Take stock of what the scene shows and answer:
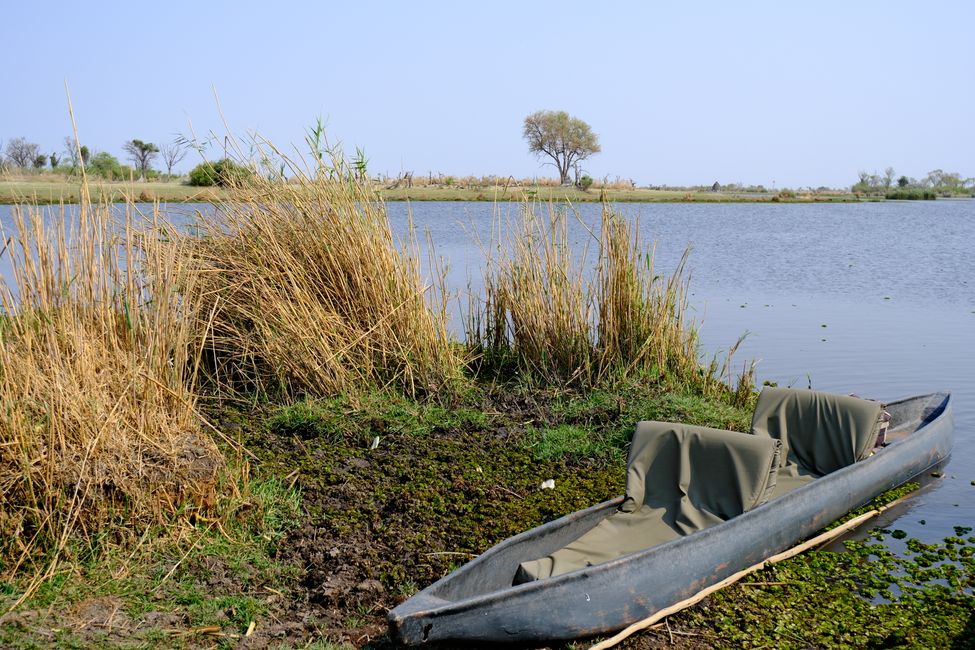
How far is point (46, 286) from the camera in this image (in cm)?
479

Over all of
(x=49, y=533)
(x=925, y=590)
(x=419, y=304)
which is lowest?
(x=925, y=590)

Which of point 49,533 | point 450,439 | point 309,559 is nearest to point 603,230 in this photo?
point 450,439

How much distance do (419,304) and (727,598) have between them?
4.05 m

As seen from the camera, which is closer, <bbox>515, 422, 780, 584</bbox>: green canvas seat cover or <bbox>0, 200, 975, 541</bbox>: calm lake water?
<bbox>515, 422, 780, 584</bbox>: green canvas seat cover

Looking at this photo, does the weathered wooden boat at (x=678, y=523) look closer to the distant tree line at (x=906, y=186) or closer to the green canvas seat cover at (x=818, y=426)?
the green canvas seat cover at (x=818, y=426)

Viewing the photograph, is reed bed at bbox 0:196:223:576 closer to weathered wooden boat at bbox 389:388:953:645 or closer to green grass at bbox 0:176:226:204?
green grass at bbox 0:176:226:204

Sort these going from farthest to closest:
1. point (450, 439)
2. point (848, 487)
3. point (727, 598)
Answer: point (450, 439) < point (848, 487) < point (727, 598)

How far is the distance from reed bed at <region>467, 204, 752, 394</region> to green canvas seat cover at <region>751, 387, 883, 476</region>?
4.82 feet

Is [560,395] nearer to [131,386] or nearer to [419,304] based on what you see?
[419,304]

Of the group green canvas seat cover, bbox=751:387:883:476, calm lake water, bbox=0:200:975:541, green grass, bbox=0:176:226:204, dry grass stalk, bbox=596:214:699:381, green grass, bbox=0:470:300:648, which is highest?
green grass, bbox=0:176:226:204

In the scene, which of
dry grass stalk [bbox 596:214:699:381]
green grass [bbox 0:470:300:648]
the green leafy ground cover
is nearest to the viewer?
green grass [bbox 0:470:300:648]

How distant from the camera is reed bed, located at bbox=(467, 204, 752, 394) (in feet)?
25.9

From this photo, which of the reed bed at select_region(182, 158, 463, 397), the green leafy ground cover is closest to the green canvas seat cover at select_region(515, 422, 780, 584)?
the green leafy ground cover

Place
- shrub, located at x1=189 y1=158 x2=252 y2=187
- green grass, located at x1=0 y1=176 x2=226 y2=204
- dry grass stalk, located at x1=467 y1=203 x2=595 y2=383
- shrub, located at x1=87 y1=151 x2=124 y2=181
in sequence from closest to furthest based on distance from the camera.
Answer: green grass, located at x1=0 y1=176 x2=226 y2=204, shrub, located at x1=87 y1=151 x2=124 y2=181, dry grass stalk, located at x1=467 y1=203 x2=595 y2=383, shrub, located at x1=189 y1=158 x2=252 y2=187
